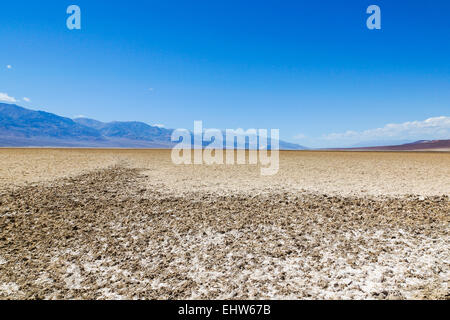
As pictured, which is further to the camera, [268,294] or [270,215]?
[270,215]

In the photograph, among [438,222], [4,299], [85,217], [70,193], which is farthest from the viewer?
[70,193]

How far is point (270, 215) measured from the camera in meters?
9.45

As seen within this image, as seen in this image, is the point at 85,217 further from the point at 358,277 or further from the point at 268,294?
the point at 358,277

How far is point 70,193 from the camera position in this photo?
13008 millimetres

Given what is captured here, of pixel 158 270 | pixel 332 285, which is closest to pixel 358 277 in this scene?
pixel 332 285

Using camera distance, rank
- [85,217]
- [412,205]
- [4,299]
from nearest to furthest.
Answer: [4,299], [85,217], [412,205]

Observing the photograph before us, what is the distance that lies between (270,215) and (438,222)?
17.5 feet

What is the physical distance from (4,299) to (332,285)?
234 inches

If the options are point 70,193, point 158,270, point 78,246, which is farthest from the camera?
point 70,193
